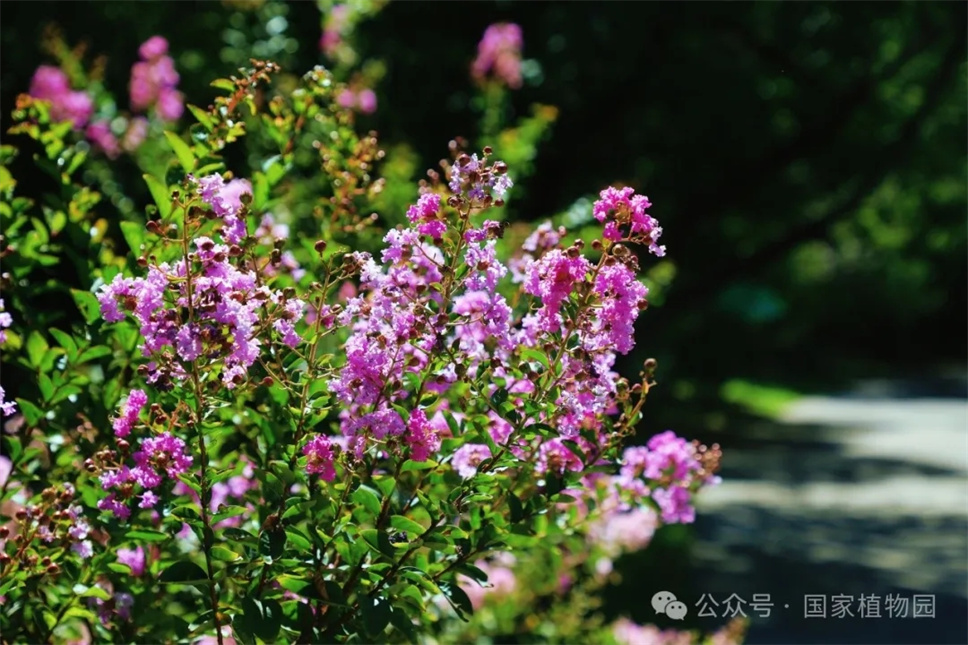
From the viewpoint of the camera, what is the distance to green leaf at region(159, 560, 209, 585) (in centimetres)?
205

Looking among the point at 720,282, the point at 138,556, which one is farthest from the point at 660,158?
A: the point at 138,556

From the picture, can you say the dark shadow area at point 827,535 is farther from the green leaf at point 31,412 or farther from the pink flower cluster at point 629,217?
the pink flower cluster at point 629,217

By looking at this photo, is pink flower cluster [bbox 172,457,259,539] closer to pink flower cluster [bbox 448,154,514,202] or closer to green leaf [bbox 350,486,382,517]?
green leaf [bbox 350,486,382,517]

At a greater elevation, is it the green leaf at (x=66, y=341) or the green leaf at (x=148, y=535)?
the green leaf at (x=66, y=341)

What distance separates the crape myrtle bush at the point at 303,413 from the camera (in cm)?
196

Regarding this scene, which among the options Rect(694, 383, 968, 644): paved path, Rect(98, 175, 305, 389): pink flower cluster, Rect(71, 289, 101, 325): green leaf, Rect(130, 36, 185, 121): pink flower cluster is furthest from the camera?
Rect(694, 383, 968, 644): paved path

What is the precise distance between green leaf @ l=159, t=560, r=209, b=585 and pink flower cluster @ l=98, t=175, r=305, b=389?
1.12 feet

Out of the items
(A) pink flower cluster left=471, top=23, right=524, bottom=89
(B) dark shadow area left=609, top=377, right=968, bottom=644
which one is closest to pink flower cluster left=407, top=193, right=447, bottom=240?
(A) pink flower cluster left=471, top=23, right=524, bottom=89

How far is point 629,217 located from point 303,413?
0.58 metres

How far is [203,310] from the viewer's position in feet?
5.90

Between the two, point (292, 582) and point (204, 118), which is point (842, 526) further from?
point (292, 582)

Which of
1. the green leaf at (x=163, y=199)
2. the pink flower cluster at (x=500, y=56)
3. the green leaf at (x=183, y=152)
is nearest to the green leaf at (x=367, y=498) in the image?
the green leaf at (x=163, y=199)

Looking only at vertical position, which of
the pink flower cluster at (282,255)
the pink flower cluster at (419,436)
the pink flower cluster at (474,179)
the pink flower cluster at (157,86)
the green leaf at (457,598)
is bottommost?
the green leaf at (457,598)

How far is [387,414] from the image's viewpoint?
1.95 metres
